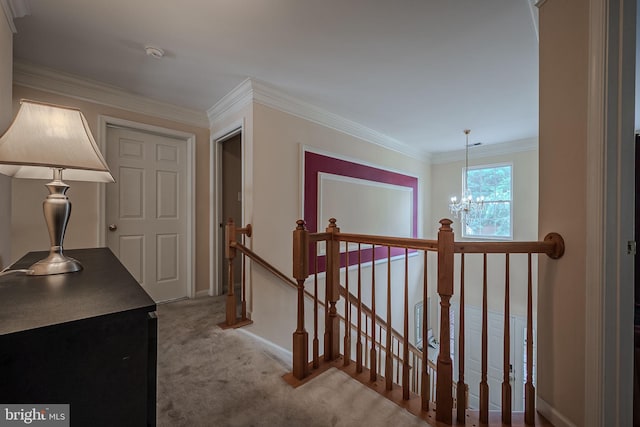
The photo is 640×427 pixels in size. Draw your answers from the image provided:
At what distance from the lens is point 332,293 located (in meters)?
1.89

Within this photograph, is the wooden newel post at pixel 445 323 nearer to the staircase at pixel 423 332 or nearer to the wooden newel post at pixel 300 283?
the staircase at pixel 423 332

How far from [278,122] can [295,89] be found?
0.36 meters

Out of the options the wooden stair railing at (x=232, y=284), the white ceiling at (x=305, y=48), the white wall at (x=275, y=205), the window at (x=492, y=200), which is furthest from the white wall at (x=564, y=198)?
the window at (x=492, y=200)

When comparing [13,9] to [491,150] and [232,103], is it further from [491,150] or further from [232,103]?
[491,150]

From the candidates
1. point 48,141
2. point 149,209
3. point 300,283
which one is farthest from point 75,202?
point 300,283

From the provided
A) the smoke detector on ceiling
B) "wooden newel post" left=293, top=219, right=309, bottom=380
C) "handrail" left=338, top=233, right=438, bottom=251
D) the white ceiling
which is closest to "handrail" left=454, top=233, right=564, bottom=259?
"handrail" left=338, top=233, right=438, bottom=251

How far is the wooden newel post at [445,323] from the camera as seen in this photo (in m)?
1.30

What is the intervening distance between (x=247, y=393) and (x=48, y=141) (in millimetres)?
1525

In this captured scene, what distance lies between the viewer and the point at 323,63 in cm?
218

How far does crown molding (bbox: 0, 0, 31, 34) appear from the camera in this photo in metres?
1.47

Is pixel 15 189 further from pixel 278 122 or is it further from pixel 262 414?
pixel 262 414

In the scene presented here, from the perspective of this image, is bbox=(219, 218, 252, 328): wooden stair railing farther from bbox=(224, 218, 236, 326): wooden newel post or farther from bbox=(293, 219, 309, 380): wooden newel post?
bbox=(293, 219, 309, 380): wooden newel post

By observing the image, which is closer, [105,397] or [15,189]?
[105,397]

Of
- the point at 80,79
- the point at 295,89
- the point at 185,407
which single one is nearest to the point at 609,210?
the point at 185,407
